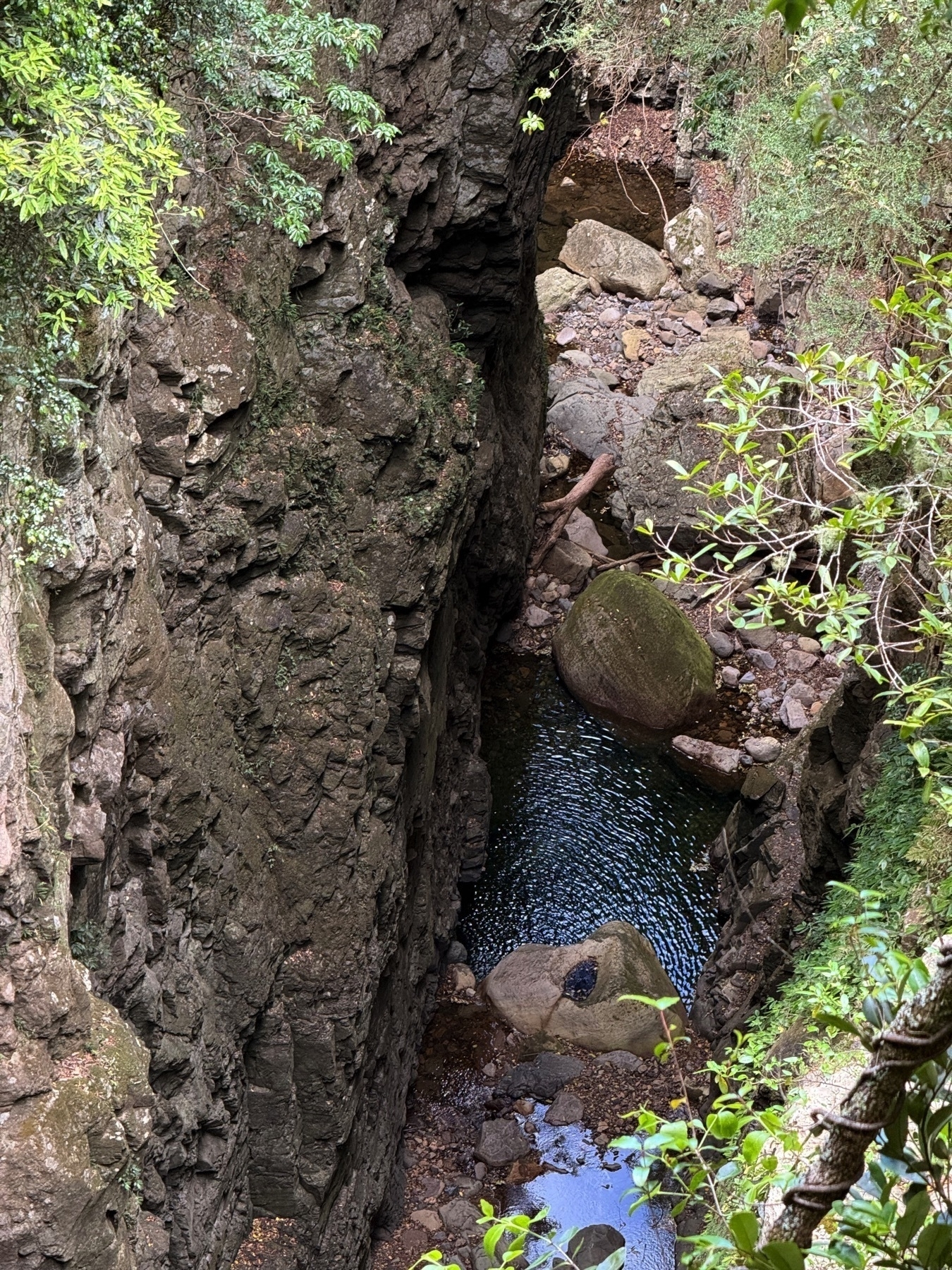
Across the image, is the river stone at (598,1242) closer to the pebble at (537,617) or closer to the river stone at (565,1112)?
the river stone at (565,1112)

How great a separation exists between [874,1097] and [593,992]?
11.4m

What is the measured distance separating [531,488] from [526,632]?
7.37 feet

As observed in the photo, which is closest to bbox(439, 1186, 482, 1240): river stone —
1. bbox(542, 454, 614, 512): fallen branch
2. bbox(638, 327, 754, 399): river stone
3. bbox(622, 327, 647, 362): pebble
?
bbox(542, 454, 614, 512): fallen branch

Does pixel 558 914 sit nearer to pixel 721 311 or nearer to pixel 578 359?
pixel 578 359

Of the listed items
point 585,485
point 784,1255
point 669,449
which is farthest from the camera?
point 585,485

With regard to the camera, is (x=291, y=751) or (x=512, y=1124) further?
(x=512, y=1124)

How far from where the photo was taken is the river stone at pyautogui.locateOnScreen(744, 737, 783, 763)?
1510cm

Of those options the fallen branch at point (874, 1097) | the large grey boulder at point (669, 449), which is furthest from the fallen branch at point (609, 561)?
the fallen branch at point (874, 1097)

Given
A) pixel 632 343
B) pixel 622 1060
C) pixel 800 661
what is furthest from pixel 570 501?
pixel 622 1060

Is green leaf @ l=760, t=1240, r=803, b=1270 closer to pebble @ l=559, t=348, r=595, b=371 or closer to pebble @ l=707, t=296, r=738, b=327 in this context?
pebble @ l=559, t=348, r=595, b=371

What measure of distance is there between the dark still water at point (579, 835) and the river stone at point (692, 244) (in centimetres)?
971

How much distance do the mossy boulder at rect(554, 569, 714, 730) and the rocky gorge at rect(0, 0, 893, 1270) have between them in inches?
83.2

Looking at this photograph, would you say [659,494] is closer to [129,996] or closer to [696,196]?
[696,196]

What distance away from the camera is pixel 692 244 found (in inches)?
848
